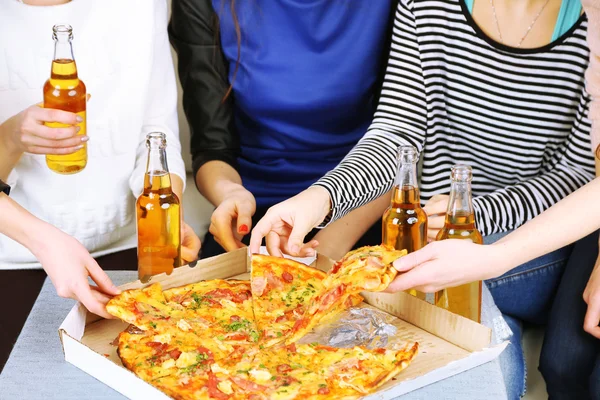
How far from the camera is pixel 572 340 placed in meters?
1.69

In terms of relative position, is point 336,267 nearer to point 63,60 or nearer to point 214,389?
point 214,389

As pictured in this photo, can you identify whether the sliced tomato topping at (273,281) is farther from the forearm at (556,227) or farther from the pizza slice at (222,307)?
the forearm at (556,227)

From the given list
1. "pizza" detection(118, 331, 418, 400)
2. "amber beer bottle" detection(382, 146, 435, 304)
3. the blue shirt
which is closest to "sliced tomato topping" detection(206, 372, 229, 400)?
"pizza" detection(118, 331, 418, 400)

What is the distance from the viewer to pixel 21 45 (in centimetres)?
180

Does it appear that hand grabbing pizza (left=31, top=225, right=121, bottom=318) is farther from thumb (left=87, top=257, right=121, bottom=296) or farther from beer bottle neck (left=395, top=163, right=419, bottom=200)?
beer bottle neck (left=395, top=163, right=419, bottom=200)

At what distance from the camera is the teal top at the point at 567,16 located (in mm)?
1778

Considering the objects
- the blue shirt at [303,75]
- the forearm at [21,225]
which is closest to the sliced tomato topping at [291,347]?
the forearm at [21,225]

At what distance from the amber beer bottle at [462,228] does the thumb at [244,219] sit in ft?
1.54

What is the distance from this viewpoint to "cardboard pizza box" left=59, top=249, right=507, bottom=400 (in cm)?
108

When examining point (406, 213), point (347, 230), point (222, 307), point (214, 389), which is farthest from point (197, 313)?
point (347, 230)

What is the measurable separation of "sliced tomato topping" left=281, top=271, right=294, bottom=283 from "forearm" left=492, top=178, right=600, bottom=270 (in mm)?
345

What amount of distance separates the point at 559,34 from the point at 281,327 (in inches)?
38.4

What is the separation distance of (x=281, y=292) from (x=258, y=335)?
136mm

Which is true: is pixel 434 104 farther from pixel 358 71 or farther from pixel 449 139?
pixel 358 71
